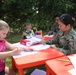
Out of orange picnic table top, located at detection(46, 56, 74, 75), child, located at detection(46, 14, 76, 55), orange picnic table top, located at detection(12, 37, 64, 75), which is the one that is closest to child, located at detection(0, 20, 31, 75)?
orange picnic table top, located at detection(12, 37, 64, 75)

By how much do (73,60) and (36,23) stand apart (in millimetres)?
6596

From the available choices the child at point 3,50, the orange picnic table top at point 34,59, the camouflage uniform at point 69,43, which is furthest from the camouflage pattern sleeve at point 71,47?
the child at point 3,50

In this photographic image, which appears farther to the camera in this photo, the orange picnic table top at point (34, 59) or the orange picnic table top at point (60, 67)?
the orange picnic table top at point (34, 59)

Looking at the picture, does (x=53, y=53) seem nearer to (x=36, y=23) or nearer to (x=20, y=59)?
(x=20, y=59)

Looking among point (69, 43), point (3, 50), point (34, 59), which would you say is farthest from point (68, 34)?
point (3, 50)

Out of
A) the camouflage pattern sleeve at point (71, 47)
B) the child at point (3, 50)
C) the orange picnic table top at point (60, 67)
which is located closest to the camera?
the orange picnic table top at point (60, 67)

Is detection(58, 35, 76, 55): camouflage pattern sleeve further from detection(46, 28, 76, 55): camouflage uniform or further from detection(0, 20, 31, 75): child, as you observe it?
detection(0, 20, 31, 75): child

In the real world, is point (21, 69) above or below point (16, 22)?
above

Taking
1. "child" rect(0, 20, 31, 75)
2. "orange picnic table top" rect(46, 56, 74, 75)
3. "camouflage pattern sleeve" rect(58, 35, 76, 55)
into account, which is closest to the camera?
"orange picnic table top" rect(46, 56, 74, 75)

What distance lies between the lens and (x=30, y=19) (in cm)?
852

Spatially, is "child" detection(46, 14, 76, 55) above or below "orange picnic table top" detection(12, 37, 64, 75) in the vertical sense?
above

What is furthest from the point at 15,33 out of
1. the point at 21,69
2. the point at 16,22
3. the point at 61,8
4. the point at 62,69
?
the point at 62,69

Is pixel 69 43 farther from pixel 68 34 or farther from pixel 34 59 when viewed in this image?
pixel 34 59

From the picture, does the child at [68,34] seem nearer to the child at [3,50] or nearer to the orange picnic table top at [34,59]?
the orange picnic table top at [34,59]
